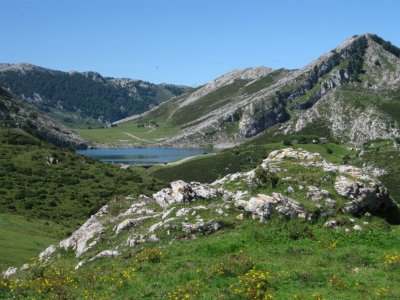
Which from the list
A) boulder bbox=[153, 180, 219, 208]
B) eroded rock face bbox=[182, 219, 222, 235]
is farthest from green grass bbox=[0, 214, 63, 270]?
eroded rock face bbox=[182, 219, 222, 235]

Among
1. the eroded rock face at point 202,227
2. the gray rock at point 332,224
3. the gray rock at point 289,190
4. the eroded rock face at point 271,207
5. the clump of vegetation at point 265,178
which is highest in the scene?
the clump of vegetation at point 265,178

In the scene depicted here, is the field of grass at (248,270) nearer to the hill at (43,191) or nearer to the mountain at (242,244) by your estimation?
the mountain at (242,244)

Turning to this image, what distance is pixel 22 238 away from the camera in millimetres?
48562

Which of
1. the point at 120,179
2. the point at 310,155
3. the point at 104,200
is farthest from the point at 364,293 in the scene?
the point at 120,179

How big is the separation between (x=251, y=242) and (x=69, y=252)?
53.6ft

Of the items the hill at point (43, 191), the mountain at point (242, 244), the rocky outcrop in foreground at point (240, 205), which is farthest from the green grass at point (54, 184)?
the mountain at point (242, 244)

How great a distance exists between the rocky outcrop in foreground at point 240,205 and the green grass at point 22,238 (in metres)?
6.26

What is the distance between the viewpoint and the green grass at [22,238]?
40562 millimetres

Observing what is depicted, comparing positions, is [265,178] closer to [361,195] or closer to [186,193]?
[186,193]

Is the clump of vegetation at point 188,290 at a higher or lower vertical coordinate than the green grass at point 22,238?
higher

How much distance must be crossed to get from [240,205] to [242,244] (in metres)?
5.55

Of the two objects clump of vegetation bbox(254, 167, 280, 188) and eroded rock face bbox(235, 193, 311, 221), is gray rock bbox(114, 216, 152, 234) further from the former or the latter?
clump of vegetation bbox(254, 167, 280, 188)

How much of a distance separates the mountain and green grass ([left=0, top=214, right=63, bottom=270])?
6.37m

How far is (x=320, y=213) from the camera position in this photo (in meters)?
31.2
